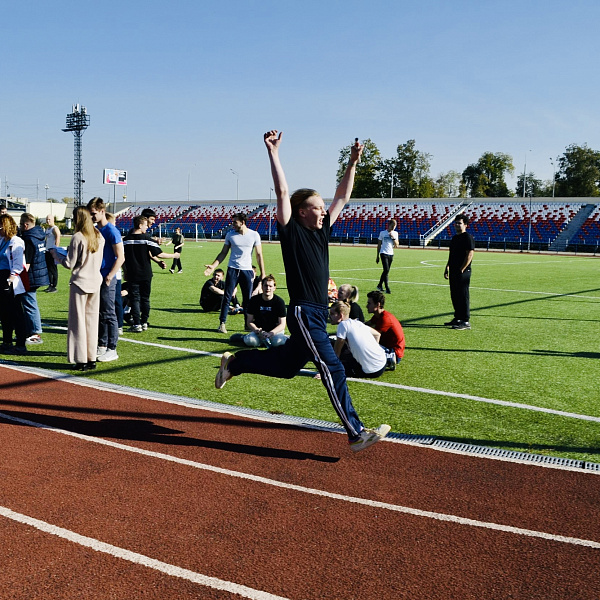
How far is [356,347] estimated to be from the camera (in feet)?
22.7

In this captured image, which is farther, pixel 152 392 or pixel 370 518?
A: pixel 152 392

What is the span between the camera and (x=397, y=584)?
10.1 ft

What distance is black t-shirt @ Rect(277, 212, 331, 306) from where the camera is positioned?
14.3ft

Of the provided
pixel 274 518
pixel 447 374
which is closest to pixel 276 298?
pixel 447 374

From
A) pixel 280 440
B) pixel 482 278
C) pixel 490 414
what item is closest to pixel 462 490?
pixel 280 440

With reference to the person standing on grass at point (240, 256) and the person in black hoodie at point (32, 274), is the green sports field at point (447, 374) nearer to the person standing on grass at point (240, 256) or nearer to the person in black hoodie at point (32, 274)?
the person in black hoodie at point (32, 274)

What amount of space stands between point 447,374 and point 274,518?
14.6ft

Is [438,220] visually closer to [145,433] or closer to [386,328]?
[386,328]

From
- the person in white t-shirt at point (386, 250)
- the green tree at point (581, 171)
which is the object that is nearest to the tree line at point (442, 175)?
the green tree at point (581, 171)

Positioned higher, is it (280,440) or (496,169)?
(496,169)

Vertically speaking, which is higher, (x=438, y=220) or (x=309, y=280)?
(x=438, y=220)

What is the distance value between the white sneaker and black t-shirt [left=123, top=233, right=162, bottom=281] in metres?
2.22

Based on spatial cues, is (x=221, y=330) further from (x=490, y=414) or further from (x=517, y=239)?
(x=517, y=239)

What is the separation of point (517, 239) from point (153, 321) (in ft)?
165
